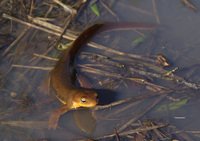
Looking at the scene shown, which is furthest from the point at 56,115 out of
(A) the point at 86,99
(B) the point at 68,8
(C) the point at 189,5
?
(C) the point at 189,5

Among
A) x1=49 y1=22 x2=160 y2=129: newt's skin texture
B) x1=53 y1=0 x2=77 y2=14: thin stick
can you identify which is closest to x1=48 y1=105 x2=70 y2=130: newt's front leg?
x1=49 y1=22 x2=160 y2=129: newt's skin texture

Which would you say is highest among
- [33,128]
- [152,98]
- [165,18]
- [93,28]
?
[165,18]

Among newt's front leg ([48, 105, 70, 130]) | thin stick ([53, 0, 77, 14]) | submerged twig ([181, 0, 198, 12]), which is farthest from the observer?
submerged twig ([181, 0, 198, 12])

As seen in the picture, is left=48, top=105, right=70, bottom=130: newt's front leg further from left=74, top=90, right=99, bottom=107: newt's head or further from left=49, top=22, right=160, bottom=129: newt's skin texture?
left=74, top=90, right=99, bottom=107: newt's head

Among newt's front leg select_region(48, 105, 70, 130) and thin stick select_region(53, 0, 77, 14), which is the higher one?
thin stick select_region(53, 0, 77, 14)

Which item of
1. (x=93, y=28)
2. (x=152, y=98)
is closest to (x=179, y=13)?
(x=93, y=28)

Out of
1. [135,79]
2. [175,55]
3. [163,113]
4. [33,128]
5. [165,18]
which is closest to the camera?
[33,128]

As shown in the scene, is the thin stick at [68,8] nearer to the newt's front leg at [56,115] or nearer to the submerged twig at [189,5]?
the newt's front leg at [56,115]

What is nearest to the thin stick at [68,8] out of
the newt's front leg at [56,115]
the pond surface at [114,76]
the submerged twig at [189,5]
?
the pond surface at [114,76]

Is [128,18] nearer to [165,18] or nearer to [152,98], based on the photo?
[165,18]
